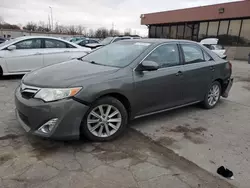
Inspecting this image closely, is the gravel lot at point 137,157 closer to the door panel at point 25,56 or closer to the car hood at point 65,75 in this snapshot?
the car hood at point 65,75

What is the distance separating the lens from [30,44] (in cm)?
726

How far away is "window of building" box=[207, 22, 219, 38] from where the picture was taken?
71.6 ft

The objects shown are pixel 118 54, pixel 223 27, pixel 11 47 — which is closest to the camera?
pixel 118 54

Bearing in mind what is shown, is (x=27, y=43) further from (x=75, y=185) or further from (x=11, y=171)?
(x=75, y=185)

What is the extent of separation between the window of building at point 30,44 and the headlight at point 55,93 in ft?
16.3

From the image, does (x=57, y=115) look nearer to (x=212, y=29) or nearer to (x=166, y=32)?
(x=212, y=29)

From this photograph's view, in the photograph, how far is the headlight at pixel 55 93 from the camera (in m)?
2.88

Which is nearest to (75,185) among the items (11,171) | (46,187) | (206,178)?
(46,187)

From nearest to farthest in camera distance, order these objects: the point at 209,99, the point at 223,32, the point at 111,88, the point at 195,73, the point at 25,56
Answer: the point at 111,88 → the point at 195,73 → the point at 209,99 → the point at 25,56 → the point at 223,32

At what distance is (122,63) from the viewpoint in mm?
3648

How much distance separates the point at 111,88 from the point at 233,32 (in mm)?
20640

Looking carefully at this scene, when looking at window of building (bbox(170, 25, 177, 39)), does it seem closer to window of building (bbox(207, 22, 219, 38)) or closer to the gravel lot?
window of building (bbox(207, 22, 219, 38))

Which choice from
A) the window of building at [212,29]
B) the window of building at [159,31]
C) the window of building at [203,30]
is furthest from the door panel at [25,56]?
the window of building at [159,31]

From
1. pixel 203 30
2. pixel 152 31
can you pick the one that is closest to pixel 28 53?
pixel 203 30
